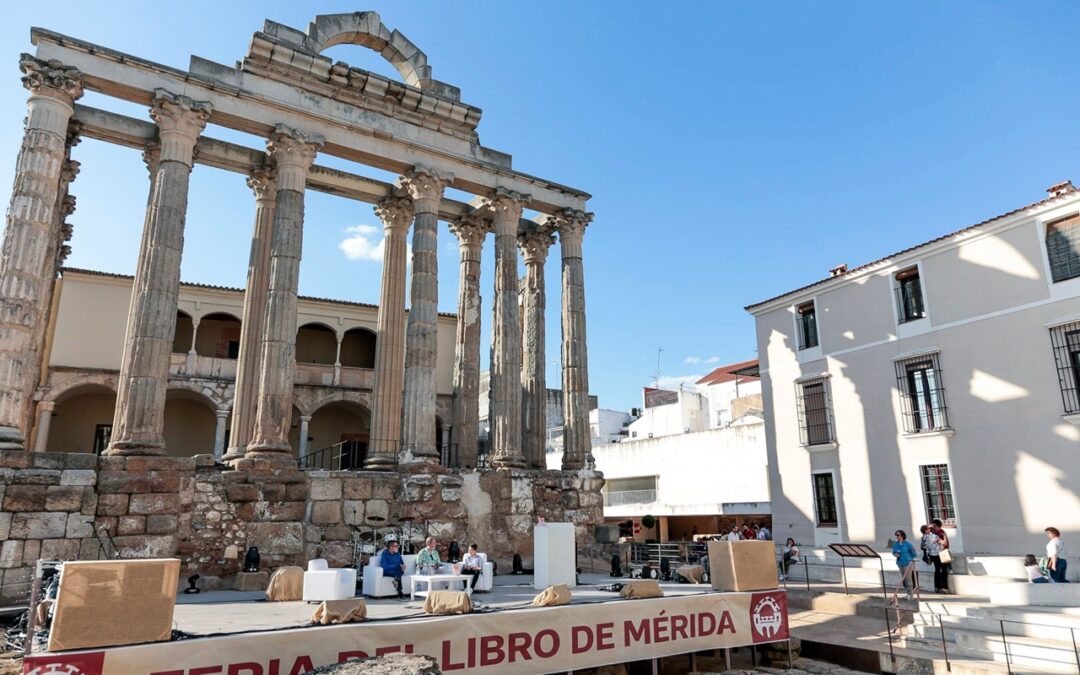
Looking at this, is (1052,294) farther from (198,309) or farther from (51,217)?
(198,309)

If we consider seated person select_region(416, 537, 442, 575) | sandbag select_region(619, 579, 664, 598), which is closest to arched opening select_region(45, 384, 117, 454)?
seated person select_region(416, 537, 442, 575)

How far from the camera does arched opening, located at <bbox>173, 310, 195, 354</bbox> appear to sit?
2291cm

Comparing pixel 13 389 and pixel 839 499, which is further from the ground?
pixel 13 389

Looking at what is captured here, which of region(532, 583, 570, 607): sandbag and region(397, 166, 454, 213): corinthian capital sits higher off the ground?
region(397, 166, 454, 213): corinthian capital

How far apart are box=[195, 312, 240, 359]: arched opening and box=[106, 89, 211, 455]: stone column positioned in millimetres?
10176

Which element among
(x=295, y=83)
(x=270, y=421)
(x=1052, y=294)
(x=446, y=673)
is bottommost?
(x=446, y=673)

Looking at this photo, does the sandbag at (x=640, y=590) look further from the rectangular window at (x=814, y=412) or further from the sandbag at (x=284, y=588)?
the rectangular window at (x=814, y=412)

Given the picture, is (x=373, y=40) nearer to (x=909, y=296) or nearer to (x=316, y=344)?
(x=316, y=344)

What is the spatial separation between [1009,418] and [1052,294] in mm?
2981

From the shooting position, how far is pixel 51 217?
12625 millimetres

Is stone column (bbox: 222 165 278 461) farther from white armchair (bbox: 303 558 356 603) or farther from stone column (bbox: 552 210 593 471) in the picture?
stone column (bbox: 552 210 593 471)

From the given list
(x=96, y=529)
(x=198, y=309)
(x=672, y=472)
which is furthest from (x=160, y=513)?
(x=672, y=472)

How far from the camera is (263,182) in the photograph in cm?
1652

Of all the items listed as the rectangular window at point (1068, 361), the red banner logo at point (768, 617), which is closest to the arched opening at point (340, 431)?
the red banner logo at point (768, 617)
